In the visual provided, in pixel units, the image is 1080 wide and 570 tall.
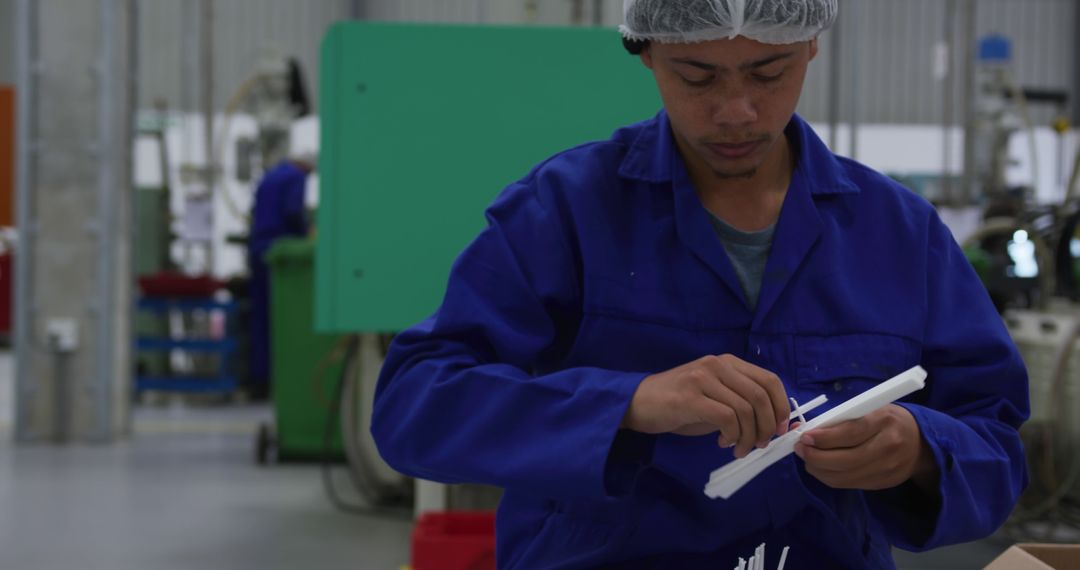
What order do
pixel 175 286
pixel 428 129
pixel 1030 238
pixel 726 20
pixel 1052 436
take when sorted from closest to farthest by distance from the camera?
pixel 726 20
pixel 428 129
pixel 1052 436
pixel 1030 238
pixel 175 286

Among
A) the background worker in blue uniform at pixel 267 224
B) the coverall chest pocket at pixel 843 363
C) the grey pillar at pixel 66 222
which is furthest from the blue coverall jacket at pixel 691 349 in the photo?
the background worker in blue uniform at pixel 267 224

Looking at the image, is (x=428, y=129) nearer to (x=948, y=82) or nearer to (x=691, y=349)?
(x=691, y=349)

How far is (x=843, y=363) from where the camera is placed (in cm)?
105

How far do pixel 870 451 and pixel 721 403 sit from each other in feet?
0.49

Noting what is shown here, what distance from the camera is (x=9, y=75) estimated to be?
11453 millimetres

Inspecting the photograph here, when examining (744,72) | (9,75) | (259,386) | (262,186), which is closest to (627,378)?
(744,72)

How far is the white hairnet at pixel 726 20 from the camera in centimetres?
100

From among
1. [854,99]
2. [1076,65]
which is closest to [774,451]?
[854,99]

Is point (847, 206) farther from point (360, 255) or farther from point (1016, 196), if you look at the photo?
point (1016, 196)

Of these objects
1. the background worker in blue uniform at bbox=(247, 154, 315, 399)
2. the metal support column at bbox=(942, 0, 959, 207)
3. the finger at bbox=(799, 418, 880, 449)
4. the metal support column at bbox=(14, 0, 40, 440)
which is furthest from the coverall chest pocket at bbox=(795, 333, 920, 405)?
the background worker in blue uniform at bbox=(247, 154, 315, 399)

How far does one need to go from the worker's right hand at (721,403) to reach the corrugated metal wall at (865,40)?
33.0 feet

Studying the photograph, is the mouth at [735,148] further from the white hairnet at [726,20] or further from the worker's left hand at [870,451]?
the worker's left hand at [870,451]

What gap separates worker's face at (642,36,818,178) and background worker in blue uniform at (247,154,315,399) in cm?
456

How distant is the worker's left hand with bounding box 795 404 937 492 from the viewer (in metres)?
0.92
